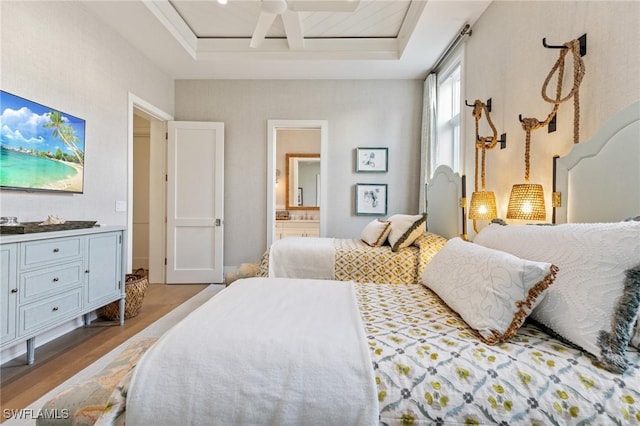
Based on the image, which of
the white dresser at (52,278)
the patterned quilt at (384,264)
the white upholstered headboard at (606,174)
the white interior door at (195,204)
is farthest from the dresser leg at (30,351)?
the white upholstered headboard at (606,174)

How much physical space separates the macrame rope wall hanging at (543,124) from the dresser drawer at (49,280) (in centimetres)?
296

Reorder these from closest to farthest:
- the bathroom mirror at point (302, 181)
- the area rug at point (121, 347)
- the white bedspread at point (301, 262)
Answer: the area rug at point (121, 347) → the white bedspread at point (301, 262) → the bathroom mirror at point (302, 181)

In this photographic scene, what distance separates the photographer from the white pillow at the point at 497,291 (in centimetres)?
99

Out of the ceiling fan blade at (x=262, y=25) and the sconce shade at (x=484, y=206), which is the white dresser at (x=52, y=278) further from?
the sconce shade at (x=484, y=206)

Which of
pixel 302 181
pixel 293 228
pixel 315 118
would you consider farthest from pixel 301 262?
pixel 302 181

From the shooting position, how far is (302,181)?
6012mm

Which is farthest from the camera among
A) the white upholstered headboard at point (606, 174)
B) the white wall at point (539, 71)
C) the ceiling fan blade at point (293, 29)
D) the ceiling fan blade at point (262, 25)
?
the ceiling fan blade at point (293, 29)

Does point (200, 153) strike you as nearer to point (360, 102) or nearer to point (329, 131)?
point (329, 131)

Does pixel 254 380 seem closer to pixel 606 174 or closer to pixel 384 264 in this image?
pixel 606 174

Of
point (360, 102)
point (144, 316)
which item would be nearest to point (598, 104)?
point (360, 102)

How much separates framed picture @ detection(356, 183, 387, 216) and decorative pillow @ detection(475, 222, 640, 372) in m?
3.03

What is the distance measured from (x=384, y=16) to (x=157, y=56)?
8.55 feet

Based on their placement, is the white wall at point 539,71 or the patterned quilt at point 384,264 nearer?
the white wall at point 539,71

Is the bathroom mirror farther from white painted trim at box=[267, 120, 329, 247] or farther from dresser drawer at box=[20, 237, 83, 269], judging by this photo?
dresser drawer at box=[20, 237, 83, 269]
